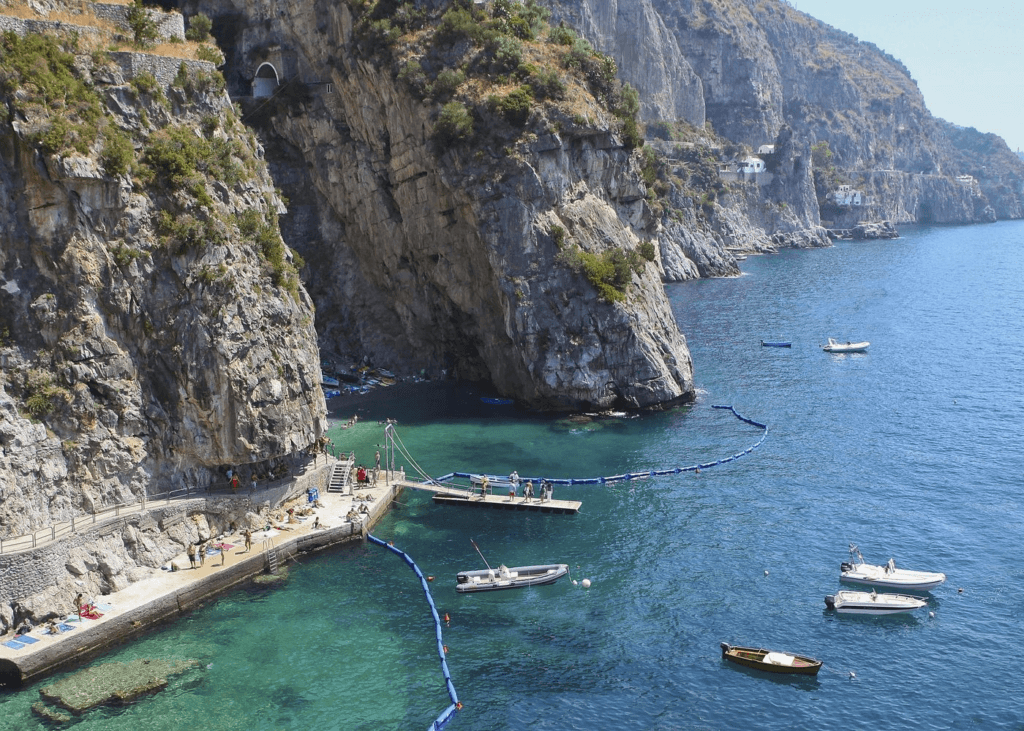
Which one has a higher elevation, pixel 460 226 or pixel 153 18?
pixel 153 18

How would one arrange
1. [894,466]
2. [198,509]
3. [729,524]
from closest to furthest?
[198,509] < [729,524] < [894,466]

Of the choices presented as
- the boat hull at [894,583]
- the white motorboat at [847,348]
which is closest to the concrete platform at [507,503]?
the boat hull at [894,583]

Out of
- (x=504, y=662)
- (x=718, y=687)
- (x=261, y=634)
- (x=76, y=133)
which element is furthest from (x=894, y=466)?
(x=76, y=133)

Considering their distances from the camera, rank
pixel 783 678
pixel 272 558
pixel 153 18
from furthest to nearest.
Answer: pixel 153 18
pixel 272 558
pixel 783 678

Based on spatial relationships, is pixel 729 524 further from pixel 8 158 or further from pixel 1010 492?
pixel 8 158

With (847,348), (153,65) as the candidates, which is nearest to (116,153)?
(153,65)

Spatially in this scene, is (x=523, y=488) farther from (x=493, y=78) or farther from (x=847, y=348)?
(x=847, y=348)

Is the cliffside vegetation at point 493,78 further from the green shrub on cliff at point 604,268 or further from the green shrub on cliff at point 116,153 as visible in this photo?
the green shrub on cliff at point 116,153
